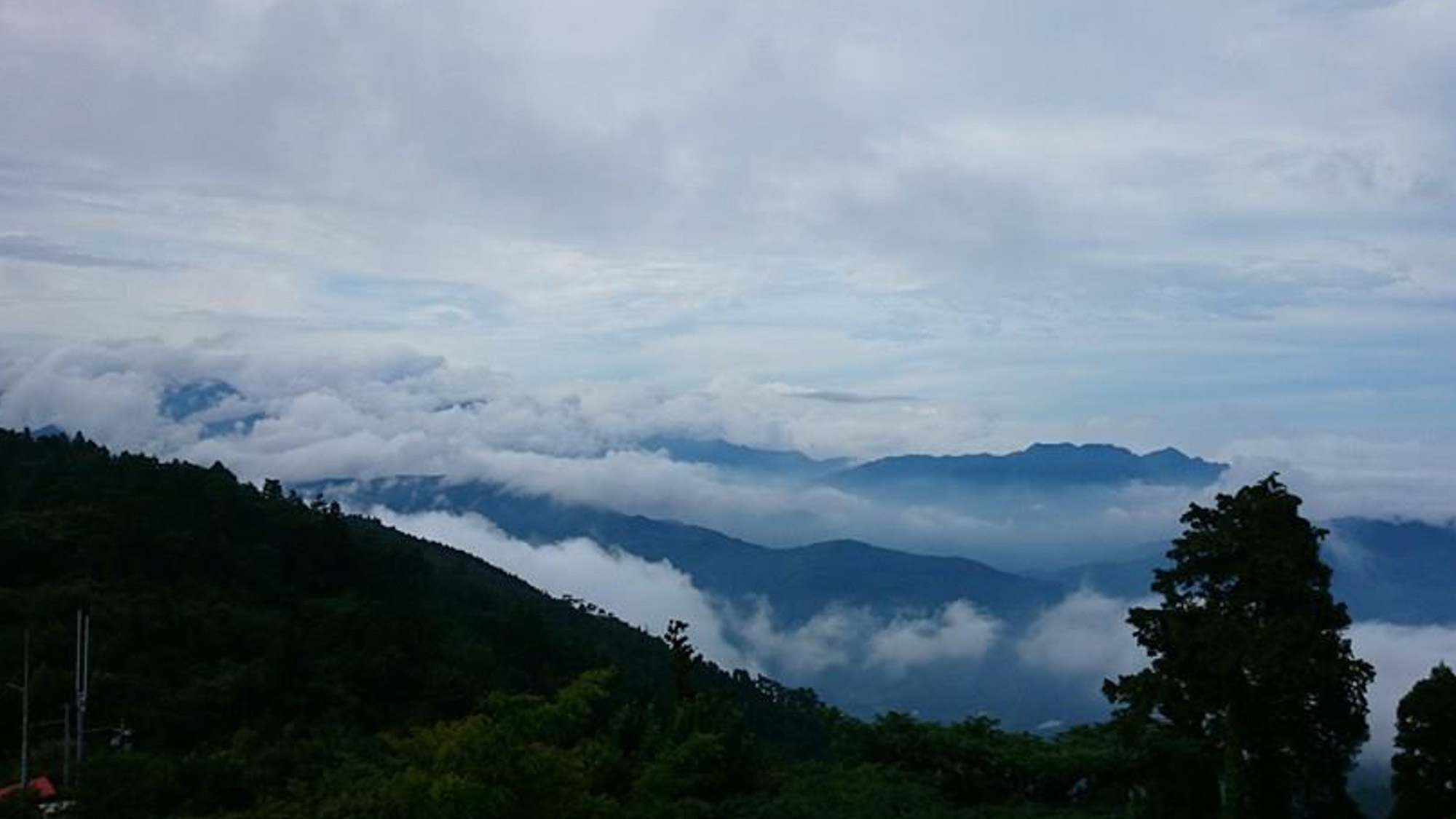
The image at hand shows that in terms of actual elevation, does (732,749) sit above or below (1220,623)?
below

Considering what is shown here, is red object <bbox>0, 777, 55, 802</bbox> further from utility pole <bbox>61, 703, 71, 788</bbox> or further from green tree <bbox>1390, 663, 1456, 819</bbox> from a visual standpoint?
green tree <bbox>1390, 663, 1456, 819</bbox>

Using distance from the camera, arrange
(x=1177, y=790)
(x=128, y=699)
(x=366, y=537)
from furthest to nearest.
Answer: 1. (x=366, y=537)
2. (x=128, y=699)
3. (x=1177, y=790)

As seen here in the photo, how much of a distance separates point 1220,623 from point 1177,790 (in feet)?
9.18

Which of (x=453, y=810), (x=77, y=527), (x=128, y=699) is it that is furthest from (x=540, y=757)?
(x=77, y=527)

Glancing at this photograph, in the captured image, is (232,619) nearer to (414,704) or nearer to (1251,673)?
(414,704)

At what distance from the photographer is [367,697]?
42844 mm

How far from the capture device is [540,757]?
40.2 ft

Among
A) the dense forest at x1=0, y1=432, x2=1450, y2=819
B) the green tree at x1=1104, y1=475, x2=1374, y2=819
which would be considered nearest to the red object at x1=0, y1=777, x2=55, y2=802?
the dense forest at x1=0, y1=432, x2=1450, y2=819

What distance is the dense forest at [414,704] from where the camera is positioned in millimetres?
16062

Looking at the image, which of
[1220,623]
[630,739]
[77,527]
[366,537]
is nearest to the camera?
[1220,623]

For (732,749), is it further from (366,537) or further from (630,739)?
(366,537)

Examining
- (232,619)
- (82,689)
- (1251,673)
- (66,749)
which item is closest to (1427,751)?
(1251,673)

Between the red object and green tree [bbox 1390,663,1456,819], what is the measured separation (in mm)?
18529

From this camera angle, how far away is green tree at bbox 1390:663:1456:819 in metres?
17.0
